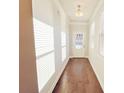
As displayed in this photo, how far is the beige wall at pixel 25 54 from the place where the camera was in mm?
1508

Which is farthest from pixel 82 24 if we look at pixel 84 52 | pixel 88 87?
pixel 88 87

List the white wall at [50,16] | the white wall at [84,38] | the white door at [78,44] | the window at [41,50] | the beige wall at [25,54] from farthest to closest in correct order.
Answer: the white door at [78,44]
the white wall at [84,38]
the white wall at [50,16]
the window at [41,50]
the beige wall at [25,54]

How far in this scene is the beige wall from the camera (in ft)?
4.95

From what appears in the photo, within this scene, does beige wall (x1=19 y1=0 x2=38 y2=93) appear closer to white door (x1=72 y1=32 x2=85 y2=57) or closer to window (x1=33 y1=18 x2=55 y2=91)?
window (x1=33 y1=18 x2=55 y2=91)

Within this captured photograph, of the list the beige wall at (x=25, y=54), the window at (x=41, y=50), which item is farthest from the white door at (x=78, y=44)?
the beige wall at (x=25, y=54)

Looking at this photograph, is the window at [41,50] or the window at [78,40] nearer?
the window at [41,50]

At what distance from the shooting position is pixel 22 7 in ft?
5.15

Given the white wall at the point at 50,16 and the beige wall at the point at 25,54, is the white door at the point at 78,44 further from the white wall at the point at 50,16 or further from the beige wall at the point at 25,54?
the beige wall at the point at 25,54

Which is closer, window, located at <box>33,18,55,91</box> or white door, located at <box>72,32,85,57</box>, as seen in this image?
window, located at <box>33,18,55,91</box>

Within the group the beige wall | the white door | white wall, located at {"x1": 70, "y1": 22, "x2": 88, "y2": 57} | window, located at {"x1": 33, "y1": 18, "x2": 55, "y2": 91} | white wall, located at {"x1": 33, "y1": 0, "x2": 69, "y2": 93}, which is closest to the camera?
the beige wall

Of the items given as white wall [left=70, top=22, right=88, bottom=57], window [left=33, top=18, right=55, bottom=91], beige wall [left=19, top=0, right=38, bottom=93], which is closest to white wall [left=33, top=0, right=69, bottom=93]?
window [left=33, top=18, right=55, bottom=91]

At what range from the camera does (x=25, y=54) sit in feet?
5.40
